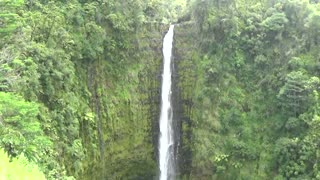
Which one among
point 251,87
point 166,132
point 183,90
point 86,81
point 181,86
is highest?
point 86,81

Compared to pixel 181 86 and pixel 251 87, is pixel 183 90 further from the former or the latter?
pixel 251 87

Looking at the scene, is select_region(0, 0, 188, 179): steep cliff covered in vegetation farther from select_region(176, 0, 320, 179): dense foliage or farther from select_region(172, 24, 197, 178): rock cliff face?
select_region(176, 0, 320, 179): dense foliage

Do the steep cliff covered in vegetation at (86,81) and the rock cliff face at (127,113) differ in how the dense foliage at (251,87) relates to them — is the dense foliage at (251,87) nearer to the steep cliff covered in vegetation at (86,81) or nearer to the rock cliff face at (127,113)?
the rock cliff face at (127,113)

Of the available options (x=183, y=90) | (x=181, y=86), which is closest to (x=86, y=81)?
(x=181, y=86)

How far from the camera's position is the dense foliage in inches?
735

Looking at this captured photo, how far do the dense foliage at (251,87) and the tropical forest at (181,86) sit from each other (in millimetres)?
58

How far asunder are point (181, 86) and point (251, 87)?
13.4 feet

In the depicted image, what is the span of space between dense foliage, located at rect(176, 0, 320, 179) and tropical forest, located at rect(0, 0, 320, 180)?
0.06m

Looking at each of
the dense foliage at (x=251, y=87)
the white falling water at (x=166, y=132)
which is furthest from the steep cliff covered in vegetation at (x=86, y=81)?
the dense foliage at (x=251, y=87)

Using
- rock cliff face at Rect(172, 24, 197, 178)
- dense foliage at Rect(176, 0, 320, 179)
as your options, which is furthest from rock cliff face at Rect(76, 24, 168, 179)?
dense foliage at Rect(176, 0, 320, 179)

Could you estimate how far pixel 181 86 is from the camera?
22359mm

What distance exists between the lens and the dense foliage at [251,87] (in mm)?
18672

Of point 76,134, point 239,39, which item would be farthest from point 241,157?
point 76,134

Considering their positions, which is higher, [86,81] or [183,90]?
[86,81]
